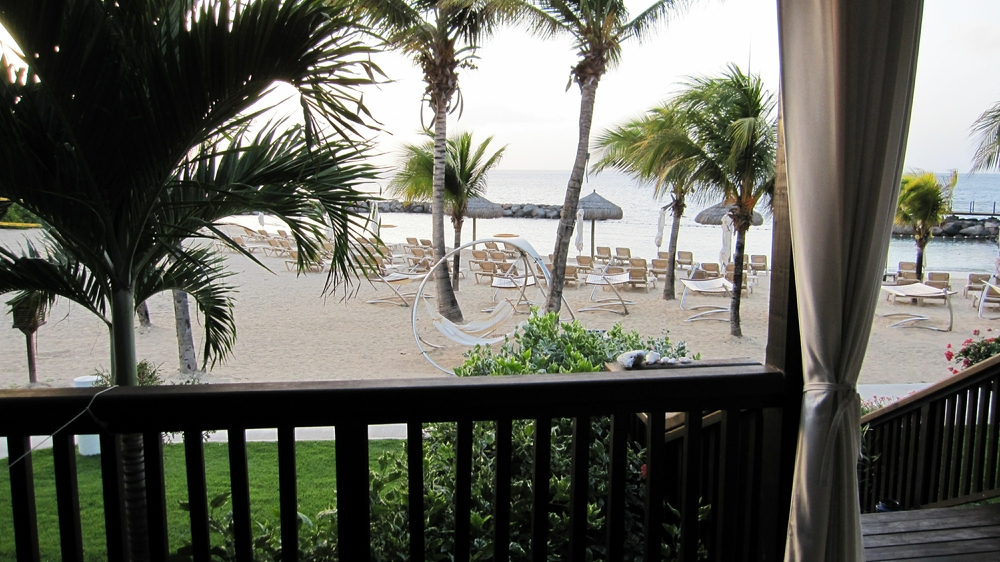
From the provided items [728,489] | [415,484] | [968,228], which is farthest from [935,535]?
[968,228]

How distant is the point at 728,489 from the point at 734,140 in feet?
35.5

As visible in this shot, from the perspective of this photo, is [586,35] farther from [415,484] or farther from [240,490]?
[240,490]

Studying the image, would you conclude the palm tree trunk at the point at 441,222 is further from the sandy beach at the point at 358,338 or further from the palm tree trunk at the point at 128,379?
the palm tree trunk at the point at 128,379

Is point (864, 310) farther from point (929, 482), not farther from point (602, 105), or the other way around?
point (602, 105)

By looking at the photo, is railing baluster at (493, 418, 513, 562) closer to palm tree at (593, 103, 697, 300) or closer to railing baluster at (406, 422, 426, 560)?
railing baluster at (406, 422, 426, 560)

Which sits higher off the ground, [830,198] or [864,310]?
[830,198]

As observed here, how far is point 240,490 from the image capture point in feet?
4.87

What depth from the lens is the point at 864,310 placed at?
1.57 m

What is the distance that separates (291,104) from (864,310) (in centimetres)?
173

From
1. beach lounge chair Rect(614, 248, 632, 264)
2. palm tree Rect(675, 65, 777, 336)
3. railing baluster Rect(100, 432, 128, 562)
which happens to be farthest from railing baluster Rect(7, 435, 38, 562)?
beach lounge chair Rect(614, 248, 632, 264)

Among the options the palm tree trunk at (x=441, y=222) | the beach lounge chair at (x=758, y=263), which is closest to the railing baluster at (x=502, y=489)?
the palm tree trunk at (x=441, y=222)

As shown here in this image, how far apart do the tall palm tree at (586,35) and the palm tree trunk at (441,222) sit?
191 centimetres

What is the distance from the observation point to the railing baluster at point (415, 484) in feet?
4.99

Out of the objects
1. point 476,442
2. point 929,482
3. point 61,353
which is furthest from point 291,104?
point 61,353
